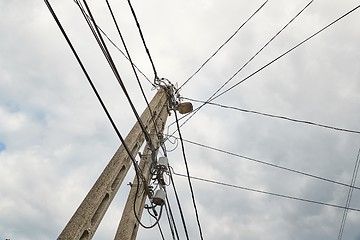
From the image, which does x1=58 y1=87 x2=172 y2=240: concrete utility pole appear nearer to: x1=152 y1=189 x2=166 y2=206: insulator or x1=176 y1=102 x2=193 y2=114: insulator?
x1=152 y1=189 x2=166 y2=206: insulator

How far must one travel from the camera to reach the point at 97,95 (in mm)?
3723

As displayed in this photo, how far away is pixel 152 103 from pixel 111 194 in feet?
7.87

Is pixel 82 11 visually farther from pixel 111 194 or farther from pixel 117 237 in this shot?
pixel 117 237

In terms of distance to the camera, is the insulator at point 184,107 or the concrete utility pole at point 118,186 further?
the insulator at point 184,107

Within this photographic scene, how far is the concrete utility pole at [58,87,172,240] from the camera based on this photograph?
3805 millimetres

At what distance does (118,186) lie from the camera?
15.5 ft

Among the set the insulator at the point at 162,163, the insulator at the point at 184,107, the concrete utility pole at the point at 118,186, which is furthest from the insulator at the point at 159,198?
the insulator at the point at 184,107

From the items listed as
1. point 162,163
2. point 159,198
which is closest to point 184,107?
point 162,163

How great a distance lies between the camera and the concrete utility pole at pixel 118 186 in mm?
3805

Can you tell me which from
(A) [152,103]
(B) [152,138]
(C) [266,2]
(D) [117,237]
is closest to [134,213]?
(D) [117,237]

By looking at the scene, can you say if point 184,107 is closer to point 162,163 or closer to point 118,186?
point 162,163

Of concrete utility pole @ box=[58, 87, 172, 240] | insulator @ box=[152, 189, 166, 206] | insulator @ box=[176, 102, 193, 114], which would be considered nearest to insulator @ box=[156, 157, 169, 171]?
concrete utility pole @ box=[58, 87, 172, 240]

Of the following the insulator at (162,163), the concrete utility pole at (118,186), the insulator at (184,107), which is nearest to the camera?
the concrete utility pole at (118,186)

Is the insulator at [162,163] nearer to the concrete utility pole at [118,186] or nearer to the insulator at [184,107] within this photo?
the concrete utility pole at [118,186]
